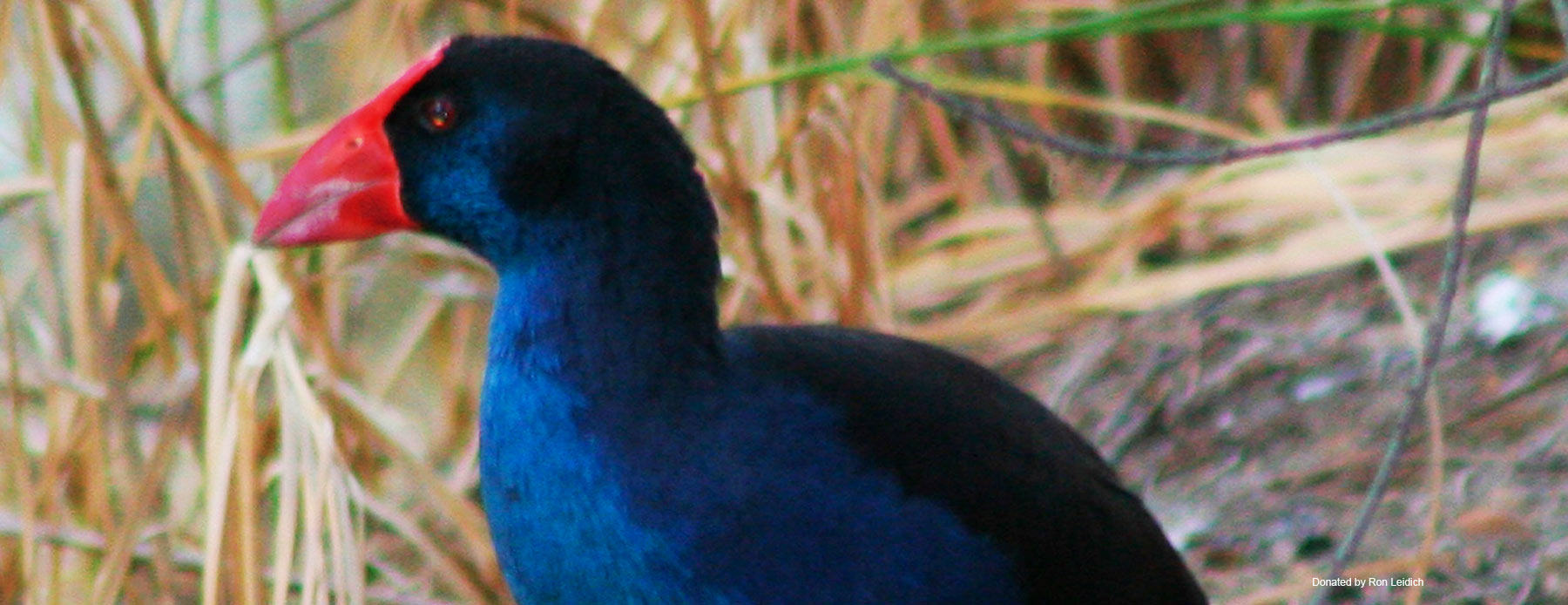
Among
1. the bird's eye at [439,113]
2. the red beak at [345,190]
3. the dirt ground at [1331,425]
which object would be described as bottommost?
the dirt ground at [1331,425]

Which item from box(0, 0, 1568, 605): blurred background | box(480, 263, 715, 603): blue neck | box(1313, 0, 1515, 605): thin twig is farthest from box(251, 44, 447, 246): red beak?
box(1313, 0, 1515, 605): thin twig

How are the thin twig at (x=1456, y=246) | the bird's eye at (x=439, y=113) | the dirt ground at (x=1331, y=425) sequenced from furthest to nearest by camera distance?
the dirt ground at (x=1331, y=425), the bird's eye at (x=439, y=113), the thin twig at (x=1456, y=246)

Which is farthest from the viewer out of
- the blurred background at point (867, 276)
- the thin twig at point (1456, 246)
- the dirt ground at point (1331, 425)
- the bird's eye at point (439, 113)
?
the dirt ground at point (1331, 425)

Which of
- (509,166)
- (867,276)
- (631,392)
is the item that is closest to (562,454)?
(631,392)

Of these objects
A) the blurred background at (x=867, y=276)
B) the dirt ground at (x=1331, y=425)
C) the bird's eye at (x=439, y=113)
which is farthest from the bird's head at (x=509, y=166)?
the dirt ground at (x=1331, y=425)

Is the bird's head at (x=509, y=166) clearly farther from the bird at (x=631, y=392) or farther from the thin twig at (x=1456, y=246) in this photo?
the thin twig at (x=1456, y=246)

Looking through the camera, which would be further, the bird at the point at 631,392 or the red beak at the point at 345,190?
the red beak at the point at 345,190

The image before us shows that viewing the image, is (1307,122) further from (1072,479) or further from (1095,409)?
(1072,479)

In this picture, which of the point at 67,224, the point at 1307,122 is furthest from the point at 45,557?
the point at 1307,122

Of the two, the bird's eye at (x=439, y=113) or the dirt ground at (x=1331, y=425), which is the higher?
the bird's eye at (x=439, y=113)
